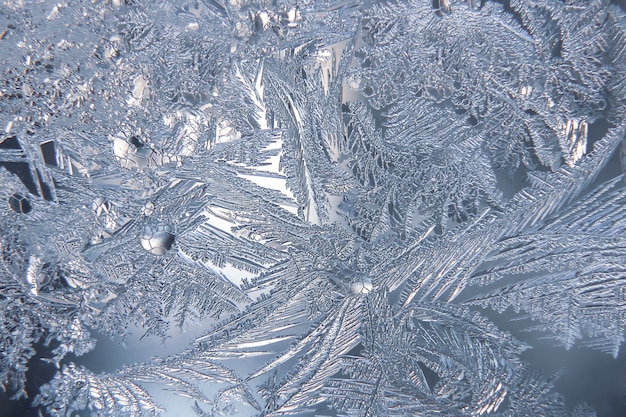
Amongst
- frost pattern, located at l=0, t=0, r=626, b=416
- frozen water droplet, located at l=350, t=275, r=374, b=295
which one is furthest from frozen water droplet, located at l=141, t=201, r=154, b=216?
frozen water droplet, located at l=350, t=275, r=374, b=295

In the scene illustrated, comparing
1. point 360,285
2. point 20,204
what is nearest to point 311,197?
point 360,285

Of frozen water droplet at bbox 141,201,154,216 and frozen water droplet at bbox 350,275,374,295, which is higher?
frozen water droplet at bbox 141,201,154,216

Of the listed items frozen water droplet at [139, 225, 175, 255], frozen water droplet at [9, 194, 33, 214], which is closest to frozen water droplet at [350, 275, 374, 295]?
frozen water droplet at [139, 225, 175, 255]

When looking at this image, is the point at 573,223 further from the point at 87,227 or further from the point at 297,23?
the point at 87,227

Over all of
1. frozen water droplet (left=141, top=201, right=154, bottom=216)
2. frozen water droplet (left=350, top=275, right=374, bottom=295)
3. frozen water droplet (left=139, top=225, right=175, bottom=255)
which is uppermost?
frozen water droplet (left=141, top=201, right=154, bottom=216)

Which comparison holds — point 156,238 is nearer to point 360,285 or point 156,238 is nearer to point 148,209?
point 148,209

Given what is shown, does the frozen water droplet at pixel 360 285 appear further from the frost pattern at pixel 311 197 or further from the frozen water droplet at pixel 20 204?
the frozen water droplet at pixel 20 204

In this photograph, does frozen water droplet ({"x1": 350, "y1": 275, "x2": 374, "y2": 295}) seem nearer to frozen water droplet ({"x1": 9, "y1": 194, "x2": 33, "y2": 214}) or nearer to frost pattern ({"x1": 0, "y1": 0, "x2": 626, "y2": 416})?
frost pattern ({"x1": 0, "y1": 0, "x2": 626, "y2": 416})
